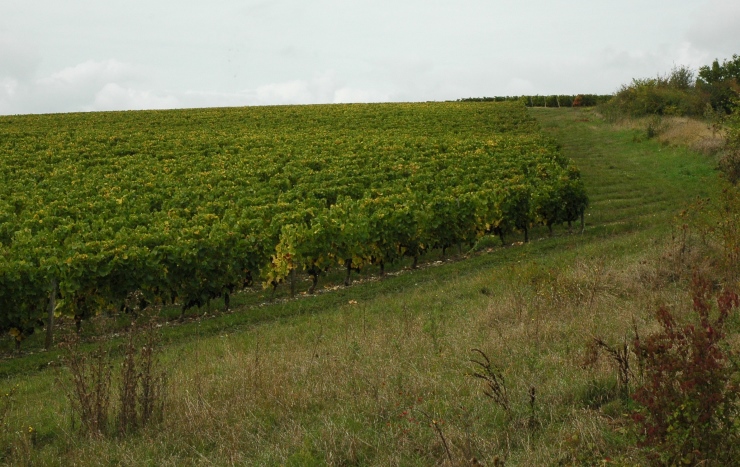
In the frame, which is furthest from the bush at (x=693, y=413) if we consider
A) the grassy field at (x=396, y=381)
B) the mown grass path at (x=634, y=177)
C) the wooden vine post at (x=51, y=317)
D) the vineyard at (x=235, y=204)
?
the mown grass path at (x=634, y=177)

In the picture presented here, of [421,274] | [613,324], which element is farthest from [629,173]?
[613,324]

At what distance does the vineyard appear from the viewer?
14422 mm

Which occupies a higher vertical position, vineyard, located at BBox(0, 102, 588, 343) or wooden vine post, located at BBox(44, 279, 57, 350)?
vineyard, located at BBox(0, 102, 588, 343)

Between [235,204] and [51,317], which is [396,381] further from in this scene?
[235,204]

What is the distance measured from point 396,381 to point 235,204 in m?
13.9

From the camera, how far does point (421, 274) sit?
17.8 metres

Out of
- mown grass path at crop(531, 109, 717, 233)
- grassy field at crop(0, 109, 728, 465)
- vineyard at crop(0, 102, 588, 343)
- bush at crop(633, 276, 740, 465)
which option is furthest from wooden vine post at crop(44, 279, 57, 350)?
mown grass path at crop(531, 109, 717, 233)

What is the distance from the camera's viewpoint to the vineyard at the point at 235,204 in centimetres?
1442

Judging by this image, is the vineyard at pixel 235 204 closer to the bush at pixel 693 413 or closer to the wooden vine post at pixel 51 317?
the wooden vine post at pixel 51 317

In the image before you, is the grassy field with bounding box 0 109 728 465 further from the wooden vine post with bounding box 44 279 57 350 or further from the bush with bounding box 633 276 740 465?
the wooden vine post with bounding box 44 279 57 350

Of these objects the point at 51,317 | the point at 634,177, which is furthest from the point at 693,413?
the point at 634,177

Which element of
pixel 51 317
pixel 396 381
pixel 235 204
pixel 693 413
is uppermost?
pixel 235 204

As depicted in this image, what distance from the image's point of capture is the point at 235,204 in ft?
67.0

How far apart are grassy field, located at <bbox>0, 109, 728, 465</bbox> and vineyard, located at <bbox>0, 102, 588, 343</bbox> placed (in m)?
1.32
